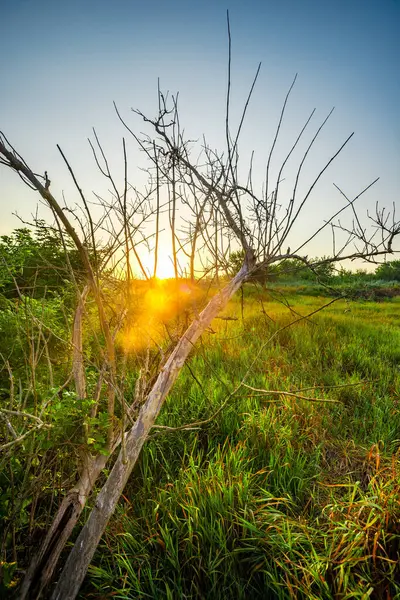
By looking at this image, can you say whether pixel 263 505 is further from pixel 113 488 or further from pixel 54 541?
pixel 54 541

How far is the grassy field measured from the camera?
159 cm

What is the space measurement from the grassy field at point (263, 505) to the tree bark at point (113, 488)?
7.4 inches

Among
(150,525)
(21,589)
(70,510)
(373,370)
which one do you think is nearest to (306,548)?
(150,525)

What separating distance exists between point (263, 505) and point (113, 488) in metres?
1.00

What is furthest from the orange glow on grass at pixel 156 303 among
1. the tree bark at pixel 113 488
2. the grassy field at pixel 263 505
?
the grassy field at pixel 263 505

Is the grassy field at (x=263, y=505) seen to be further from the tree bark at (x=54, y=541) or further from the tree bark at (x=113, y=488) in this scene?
the tree bark at (x=54, y=541)

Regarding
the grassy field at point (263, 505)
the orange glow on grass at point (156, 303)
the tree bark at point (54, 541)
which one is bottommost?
the grassy field at point (263, 505)

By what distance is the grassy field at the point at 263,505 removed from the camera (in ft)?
5.21

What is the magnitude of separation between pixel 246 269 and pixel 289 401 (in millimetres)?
1936

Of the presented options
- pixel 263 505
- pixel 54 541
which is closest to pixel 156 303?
pixel 54 541

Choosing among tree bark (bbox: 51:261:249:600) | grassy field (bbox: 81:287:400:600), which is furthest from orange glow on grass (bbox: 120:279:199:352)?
grassy field (bbox: 81:287:400:600)

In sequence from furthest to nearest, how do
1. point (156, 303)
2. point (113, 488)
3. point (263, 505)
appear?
point (263, 505) < point (156, 303) < point (113, 488)

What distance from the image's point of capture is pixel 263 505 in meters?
1.86

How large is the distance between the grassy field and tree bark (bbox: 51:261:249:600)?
19 cm
